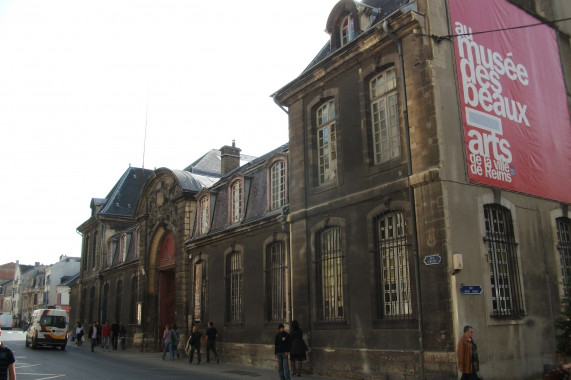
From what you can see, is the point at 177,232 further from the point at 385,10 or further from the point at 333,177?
the point at 385,10

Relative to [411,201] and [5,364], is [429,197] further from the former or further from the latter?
[5,364]

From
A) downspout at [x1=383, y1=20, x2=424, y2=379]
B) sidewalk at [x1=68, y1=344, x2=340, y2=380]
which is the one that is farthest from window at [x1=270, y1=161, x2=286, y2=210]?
downspout at [x1=383, y1=20, x2=424, y2=379]

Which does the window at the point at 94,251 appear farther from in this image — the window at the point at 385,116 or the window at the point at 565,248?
the window at the point at 565,248

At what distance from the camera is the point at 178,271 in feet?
78.9

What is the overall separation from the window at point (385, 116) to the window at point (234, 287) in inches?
330

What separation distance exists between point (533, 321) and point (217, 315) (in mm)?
12152

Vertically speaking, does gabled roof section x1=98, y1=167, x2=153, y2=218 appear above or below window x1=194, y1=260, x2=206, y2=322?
above

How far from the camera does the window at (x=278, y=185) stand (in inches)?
712

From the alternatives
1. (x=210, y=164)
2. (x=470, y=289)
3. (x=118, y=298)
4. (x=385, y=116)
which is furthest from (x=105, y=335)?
(x=470, y=289)

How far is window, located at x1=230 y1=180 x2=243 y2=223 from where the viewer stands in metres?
20.5

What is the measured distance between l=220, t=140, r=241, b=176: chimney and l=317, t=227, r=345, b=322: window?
12.4 m

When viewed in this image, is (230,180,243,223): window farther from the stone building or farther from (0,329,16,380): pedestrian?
(0,329,16,380): pedestrian

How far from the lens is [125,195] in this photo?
136ft

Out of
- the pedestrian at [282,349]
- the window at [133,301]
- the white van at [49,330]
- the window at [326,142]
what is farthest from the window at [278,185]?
the white van at [49,330]
